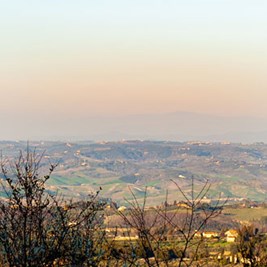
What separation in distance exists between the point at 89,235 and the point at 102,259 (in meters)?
0.42

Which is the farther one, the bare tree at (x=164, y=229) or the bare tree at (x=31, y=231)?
the bare tree at (x=31, y=231)

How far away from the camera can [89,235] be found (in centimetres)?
697

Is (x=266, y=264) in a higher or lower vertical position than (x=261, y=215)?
higher

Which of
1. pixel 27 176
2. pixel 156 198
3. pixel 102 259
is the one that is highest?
pixel 27 176

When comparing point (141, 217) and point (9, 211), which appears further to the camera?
point (9, 211)

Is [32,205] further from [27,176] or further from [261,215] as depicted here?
[261,215]

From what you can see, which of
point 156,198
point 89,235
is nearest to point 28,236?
point 89,235

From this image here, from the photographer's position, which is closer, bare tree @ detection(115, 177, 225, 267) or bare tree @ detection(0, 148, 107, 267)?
bare tree @ detection(115, 177, 225, 267)

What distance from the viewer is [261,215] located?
106875mm

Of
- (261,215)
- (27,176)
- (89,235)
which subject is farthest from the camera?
(261,215)

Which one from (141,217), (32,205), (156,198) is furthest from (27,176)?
(156,198)

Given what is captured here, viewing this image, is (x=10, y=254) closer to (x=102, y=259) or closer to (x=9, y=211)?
(x=9, y=211)

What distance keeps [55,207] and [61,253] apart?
3.36 ft

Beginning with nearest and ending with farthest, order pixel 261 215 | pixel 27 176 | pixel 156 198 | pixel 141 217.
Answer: pixel 141 217 < pixel 27 176 < pixel 261 215 < pixel 156 198
